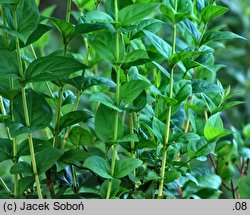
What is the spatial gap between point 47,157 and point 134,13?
20cm

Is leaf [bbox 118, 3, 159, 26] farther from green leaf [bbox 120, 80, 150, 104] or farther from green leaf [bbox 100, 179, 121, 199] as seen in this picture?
green leaf [bbox 100, 179, 121, 199]

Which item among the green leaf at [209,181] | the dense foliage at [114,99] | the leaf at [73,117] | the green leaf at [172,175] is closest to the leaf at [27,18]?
the dense foliage at [114,99]

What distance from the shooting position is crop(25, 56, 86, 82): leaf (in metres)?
0.51

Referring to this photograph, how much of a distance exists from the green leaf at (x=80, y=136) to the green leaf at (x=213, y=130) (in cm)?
16

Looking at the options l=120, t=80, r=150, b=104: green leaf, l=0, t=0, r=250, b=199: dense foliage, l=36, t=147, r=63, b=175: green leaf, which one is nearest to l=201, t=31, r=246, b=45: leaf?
l=0, t=0, r=250, b=199: dense foliage

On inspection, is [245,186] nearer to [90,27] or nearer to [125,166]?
[125,166]

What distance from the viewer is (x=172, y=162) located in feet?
1.92

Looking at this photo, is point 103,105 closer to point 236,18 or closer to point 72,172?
point 72,172

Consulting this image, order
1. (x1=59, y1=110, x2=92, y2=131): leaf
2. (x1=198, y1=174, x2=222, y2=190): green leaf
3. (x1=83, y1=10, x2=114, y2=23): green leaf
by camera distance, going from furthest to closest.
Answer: (x1=198, y1=174, x2=222, y2=190): green leaf, (x1=59, y1=110, x2=92, y2=131): leaf, (x1=83, y1=10, x2=114, y2=23): green leaf

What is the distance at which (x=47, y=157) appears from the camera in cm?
56

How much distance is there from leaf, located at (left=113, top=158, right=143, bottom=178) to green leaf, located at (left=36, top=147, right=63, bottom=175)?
7 cm

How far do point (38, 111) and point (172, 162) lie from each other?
0.56ft

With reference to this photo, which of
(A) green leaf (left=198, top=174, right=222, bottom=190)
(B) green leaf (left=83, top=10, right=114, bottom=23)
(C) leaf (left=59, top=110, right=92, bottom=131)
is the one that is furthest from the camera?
(A) green leaf (left=198, top=174, right=222, bottom=190)
